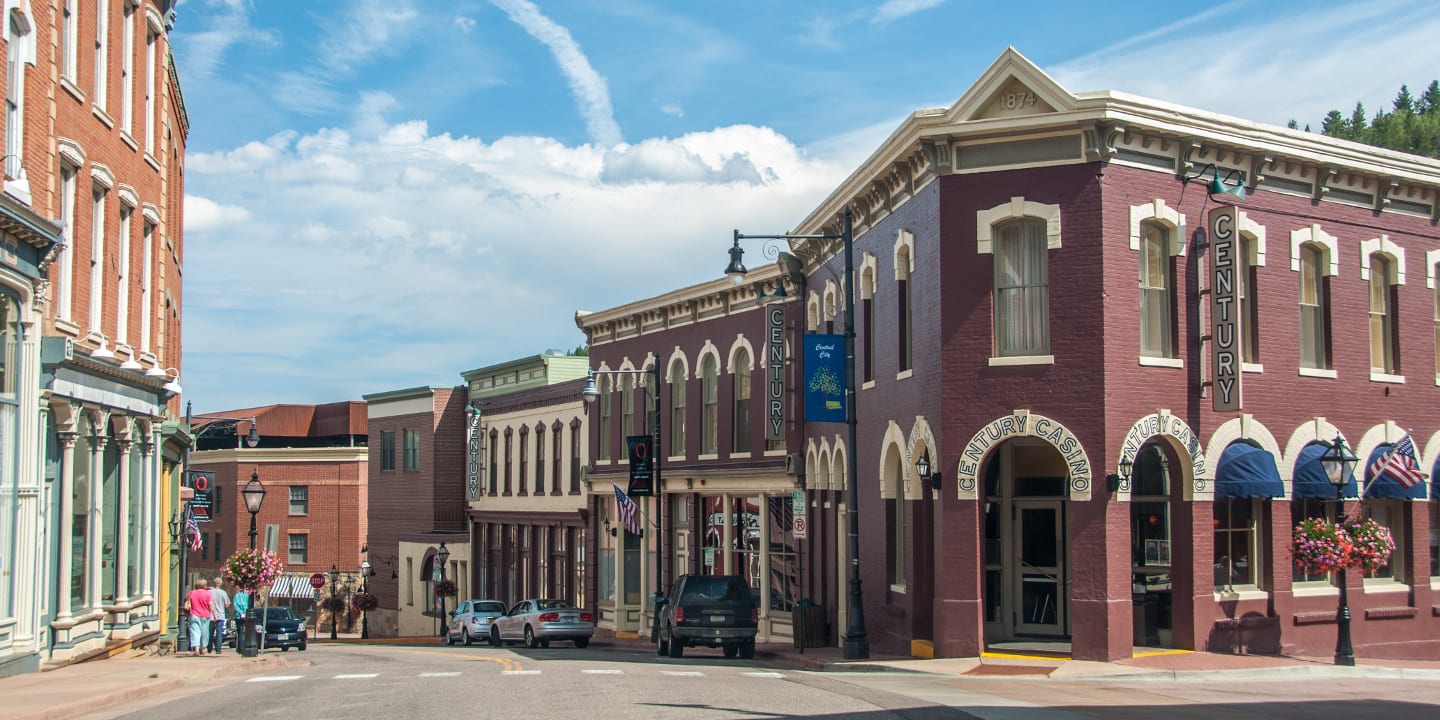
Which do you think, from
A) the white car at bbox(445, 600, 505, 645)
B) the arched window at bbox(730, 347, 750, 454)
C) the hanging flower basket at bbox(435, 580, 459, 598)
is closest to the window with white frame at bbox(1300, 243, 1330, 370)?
the arched window at bbox(730, 347, 750, 454)

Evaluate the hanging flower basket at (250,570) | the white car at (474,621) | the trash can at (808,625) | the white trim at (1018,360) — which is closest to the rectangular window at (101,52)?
the hanging flower basket at (250,570)

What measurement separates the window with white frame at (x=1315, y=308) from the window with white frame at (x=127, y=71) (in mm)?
20233

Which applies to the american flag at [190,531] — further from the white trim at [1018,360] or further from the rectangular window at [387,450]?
the rectangular window at [387,450]

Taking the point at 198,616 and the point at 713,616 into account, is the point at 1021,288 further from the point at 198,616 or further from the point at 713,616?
the point at 198,616

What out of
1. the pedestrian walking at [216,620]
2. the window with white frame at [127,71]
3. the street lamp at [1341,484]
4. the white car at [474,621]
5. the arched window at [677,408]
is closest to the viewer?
the street lamp at [1341,484]

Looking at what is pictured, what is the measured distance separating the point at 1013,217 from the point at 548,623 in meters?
20.2

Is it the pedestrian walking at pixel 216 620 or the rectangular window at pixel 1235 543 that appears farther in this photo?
the pedestrian walking at pixel 216 620

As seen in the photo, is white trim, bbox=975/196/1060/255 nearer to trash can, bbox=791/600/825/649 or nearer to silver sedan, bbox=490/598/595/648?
trash can, bbox=791/600/825/649

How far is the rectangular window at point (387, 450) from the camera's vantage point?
209 ft

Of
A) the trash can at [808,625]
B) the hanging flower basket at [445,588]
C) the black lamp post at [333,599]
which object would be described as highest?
the trash can at [808,625]

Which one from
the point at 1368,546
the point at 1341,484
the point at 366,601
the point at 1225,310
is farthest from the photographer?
the point at 366,601

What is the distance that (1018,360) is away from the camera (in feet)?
72.7

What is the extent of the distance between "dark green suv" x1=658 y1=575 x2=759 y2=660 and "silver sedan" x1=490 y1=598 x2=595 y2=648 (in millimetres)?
9033

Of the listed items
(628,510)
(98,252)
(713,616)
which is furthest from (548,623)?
(98,252)
